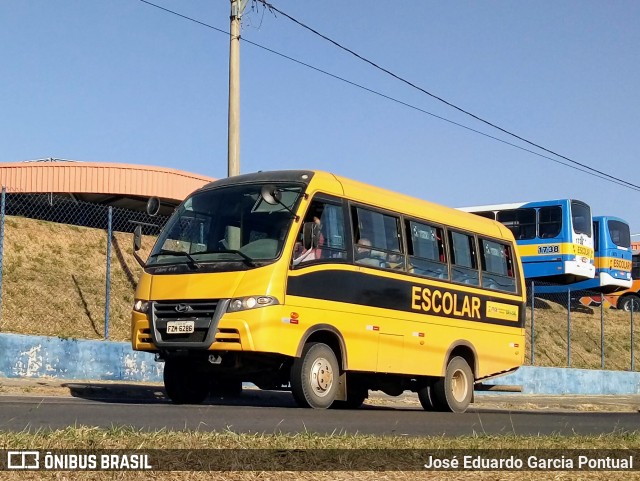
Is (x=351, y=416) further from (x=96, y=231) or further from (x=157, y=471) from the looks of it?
(x=96, y=231)

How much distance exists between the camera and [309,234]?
11.8m

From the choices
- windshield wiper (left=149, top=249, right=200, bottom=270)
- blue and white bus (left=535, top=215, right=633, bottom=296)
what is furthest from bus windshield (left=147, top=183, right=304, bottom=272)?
blue and white bus (left=535, top=215, right=633, bottom=296)

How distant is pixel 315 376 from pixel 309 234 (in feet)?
5.76

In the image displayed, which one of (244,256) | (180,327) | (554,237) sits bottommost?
(180,327)

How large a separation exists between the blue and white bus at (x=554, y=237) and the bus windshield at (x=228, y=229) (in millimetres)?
27607

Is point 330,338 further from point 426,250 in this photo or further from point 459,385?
point 459,385

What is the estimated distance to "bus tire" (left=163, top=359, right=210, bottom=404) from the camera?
12750 millimetres

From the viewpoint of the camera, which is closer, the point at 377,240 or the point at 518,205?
the point at 377,240

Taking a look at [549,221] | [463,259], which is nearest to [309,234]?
[463,259]

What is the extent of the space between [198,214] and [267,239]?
134cm

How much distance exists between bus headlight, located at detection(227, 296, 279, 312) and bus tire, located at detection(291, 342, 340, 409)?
3.04ft

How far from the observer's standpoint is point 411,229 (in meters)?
14.3

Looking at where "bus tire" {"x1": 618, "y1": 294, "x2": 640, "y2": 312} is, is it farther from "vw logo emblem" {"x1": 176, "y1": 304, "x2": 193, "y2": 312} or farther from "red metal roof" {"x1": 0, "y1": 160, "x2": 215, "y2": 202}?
"vw logo emblem" {"x1": 176, "y1": 304, "x2": 193, "y2": 312}

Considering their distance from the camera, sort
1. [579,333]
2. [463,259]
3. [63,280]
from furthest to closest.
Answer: [579,333]
[63,280]
[463,259]
